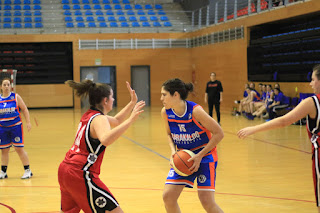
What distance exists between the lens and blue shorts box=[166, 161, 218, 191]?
4.47 metres

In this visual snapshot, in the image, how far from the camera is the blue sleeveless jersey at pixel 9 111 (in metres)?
8.05

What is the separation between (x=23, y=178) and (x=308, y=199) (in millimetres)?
4487

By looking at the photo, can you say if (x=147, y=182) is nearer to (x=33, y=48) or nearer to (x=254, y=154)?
(x=254, y=154)

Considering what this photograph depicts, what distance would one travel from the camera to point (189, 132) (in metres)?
4.55

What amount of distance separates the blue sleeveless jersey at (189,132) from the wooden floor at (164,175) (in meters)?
1.60

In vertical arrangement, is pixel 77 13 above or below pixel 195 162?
above

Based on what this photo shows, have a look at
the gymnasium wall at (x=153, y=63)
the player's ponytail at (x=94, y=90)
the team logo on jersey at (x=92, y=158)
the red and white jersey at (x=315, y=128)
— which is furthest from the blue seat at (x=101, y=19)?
the red and white jersey at (x=315, y=128)

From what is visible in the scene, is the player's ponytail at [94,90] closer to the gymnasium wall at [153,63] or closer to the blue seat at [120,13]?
the gymnasium wall at [153,63]

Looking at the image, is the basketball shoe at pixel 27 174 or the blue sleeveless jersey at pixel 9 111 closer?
the blue sleeveless jersey at pixel 9 111

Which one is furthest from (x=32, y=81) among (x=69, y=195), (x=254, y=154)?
(x=69, y=195)

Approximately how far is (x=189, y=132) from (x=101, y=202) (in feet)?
3.63

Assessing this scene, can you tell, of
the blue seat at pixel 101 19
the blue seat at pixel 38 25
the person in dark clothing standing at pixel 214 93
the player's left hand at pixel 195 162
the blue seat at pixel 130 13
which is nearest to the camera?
the player's left hand at pixel 195 162

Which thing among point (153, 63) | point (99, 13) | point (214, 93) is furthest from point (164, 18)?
point (214, 93)

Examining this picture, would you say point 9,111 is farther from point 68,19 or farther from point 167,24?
point 167,24
